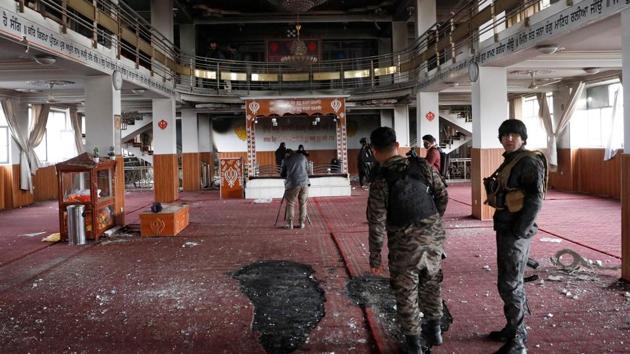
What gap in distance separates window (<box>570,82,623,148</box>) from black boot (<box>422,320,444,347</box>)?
35.1 feet

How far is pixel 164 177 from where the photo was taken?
46.5 feet

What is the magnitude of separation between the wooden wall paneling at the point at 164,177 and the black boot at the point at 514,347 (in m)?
12.1

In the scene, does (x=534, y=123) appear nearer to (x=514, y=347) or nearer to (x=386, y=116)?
(x=386, y=116)

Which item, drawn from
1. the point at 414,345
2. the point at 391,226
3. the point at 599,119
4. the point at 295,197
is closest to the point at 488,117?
the point at 295,197

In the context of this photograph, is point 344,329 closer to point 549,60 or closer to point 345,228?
point 345,228

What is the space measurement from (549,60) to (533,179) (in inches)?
285

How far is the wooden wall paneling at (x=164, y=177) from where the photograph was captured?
46.3ft

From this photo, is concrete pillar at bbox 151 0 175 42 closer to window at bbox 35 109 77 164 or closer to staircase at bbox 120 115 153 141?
staircase at bbox 120 115 153 141

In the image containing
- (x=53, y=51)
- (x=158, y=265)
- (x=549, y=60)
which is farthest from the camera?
(x=549, y=60)

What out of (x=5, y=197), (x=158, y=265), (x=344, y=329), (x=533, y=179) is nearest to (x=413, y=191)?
(x=533, y=179)

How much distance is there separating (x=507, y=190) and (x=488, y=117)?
6.60 metres

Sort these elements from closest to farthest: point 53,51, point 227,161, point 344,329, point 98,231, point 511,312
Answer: point 511,312
point 344,329
point 53,51
point 98,231
point 227,161

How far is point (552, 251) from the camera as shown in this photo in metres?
6.61

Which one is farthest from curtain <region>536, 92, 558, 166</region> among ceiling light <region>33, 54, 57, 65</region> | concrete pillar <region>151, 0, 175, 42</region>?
ceiling light <region>33, 54, 57, 65</region>
